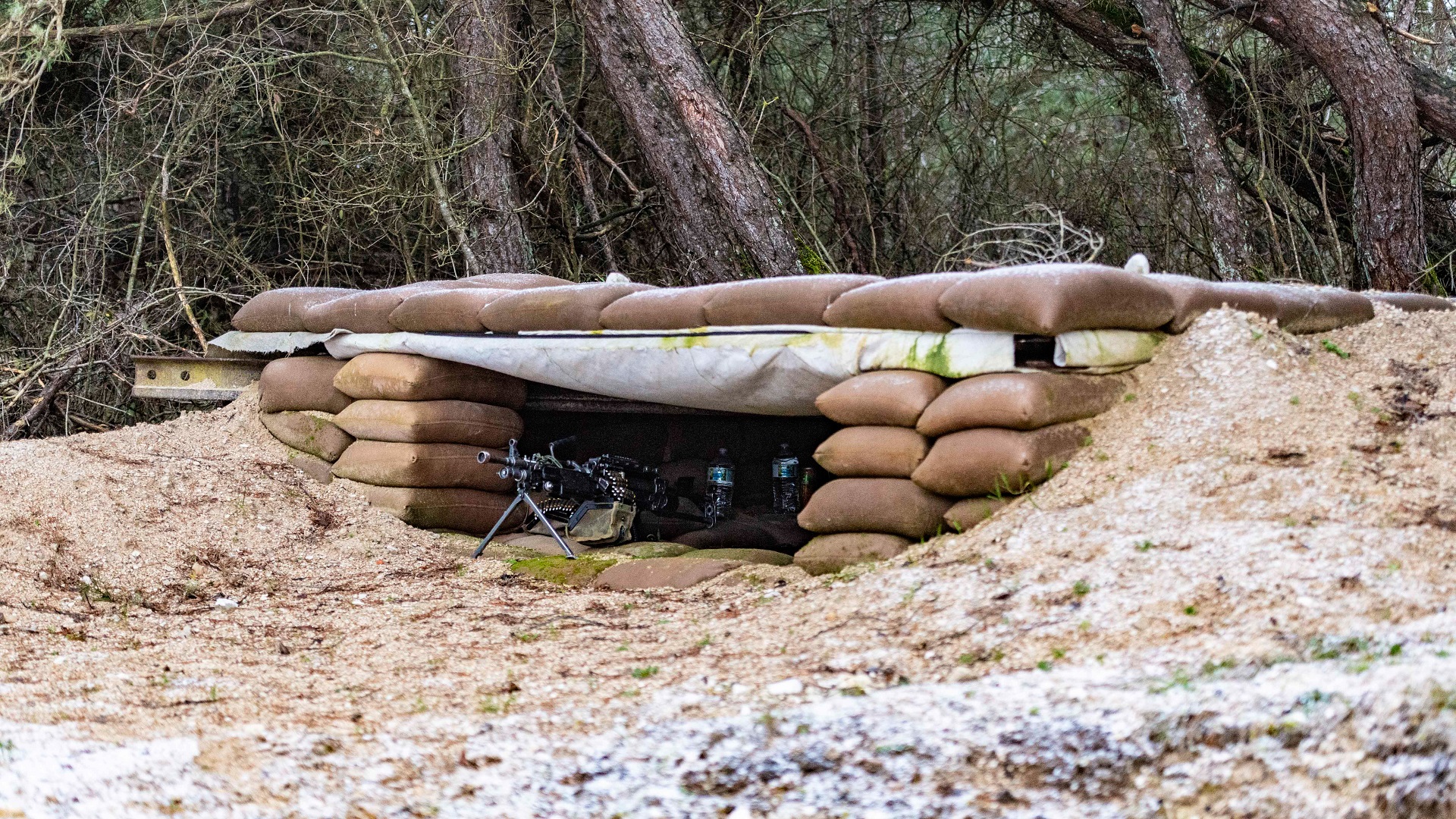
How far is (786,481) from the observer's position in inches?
264

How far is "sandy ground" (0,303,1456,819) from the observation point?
2449 mm

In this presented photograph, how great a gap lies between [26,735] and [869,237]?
23.9 feet

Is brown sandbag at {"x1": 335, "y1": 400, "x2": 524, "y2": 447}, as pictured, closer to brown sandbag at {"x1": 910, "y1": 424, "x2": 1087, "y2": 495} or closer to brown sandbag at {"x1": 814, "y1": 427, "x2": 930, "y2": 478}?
brown sandbag at {"x1": 814, "y1": 427, "x2": 930, "y2": 478}

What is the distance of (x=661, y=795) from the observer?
251 centimetres

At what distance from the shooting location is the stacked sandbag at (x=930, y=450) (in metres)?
4.22

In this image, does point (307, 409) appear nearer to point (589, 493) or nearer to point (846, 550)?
point (589, 493)

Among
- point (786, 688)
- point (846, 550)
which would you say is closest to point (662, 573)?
point (846, 550)

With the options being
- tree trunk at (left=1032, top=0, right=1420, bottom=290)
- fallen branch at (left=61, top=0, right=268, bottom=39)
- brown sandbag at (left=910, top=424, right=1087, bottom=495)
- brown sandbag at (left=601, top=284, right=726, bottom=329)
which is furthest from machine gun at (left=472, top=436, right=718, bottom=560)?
fallen branch at (left=61, top=0, right=268, bottom=39)

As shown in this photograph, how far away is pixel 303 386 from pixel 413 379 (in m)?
0.76

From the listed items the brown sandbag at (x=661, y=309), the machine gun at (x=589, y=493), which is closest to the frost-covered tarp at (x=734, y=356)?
the brown sandbag at (x=661, y=309)

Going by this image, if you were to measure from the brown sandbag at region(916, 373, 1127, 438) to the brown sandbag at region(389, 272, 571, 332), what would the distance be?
2299 millimetres

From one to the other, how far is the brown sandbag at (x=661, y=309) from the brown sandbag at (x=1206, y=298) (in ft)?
5.59

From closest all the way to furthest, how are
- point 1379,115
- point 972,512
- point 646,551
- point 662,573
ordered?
1. point 972,512
2. point 662,573
3. point 646,551
4. point 1379,115

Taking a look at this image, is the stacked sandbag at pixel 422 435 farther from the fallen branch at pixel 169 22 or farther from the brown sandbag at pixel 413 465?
the fallen branch at pixel 169 22
